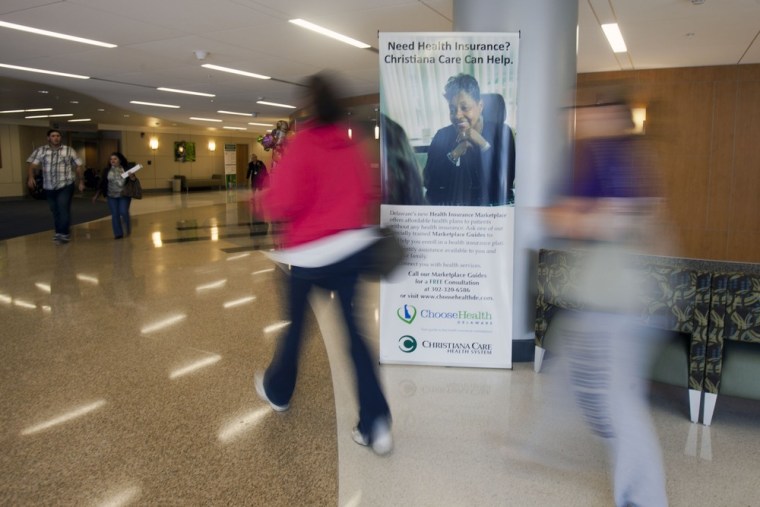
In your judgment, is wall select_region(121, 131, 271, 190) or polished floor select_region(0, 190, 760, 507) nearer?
polished floor select_region(0, 190, 760, 507)

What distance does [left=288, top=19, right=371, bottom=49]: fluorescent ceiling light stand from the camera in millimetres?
6579

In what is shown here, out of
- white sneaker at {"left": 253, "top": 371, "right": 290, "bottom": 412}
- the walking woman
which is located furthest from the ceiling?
white sneaker at {"left": 253, "top": 371, "right": 290, "bottom": 412}

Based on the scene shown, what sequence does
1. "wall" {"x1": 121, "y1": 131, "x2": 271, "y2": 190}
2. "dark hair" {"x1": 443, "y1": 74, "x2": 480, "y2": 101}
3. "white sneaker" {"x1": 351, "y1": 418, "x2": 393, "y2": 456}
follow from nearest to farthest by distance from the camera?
"white sneaker" {"x1": 351, "y1": 418, "x2": 393, "y2": 456}, "dark hair" {"x1": 443, "y1": 74, "x2": 480, "y2": 101}, "wall" {"x1": 121, "y1": 131, "x2": 271, "y2": 190}

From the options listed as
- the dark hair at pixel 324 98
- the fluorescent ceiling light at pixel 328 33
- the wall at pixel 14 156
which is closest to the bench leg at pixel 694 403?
the dark hair at pixel 324 98

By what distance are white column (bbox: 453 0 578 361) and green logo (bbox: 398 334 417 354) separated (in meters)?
0.76

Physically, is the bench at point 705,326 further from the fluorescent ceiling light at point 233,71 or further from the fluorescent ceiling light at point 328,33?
the fluorescent ceiling light at point 233,71

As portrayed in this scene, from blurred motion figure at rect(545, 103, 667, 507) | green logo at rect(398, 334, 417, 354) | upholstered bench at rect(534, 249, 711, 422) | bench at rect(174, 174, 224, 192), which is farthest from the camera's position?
bench at rect(174, 174, 224, 192)

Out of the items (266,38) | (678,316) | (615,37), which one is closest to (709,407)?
(678,316)

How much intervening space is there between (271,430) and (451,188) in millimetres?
1848

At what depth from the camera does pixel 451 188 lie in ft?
11.9

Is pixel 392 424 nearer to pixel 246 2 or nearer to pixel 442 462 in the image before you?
pixel 442 462

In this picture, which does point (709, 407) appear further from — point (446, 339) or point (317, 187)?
point (317, 187)

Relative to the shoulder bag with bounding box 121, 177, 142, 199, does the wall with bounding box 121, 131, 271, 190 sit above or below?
above

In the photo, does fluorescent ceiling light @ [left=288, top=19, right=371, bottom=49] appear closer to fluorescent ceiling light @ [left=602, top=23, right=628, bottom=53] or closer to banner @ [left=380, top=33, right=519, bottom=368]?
fluorescent ceiling light @ [left=602, top=23, right=628, bottom=53]
